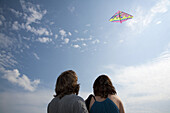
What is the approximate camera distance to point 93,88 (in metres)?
3.72

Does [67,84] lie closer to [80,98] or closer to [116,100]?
[80,98]

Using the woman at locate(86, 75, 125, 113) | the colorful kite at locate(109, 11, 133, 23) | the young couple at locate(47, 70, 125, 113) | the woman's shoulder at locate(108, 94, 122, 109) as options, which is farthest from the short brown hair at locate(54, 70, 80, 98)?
the colorful kite at locate(109, 11, 133, 23)

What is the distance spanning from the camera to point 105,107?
323cm

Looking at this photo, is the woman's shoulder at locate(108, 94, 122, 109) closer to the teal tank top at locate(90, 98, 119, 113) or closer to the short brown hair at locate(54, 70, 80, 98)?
the teal tank top at locate(90, 98, 119, 113)

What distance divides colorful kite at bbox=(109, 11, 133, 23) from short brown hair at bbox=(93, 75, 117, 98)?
1044 centimetres

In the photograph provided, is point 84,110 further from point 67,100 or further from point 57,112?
point 57,112

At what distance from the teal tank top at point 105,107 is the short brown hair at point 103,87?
19cm

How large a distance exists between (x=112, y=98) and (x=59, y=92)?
1.51 meters

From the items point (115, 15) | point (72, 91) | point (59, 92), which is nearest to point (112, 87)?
point (72, 91)

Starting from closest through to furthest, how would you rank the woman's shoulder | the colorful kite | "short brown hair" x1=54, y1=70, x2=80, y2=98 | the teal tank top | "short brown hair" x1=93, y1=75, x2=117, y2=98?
"short brown hair" x1=54, y1=70, x2=80, y2=98, the teal tank top, the woman's shoulder, "short brown hair" x1=93, y1=75, x2=117, y2=98, the colorful kite

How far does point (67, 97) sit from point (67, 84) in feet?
1.22

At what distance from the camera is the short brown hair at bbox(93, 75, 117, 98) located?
3437mm

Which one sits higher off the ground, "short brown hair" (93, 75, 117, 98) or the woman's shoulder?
"short brown hair" (93, 75, 117, 98)

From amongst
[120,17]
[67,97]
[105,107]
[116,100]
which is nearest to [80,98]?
[67,97]
